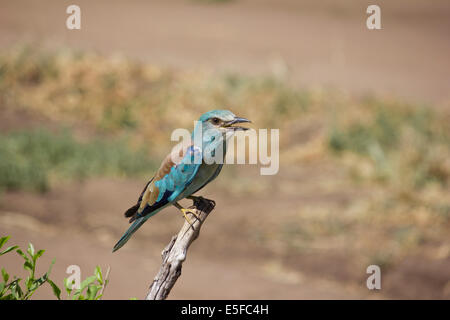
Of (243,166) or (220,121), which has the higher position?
(220,121)

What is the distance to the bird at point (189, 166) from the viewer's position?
13.5 feet

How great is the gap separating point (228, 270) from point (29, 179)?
14.1 ft

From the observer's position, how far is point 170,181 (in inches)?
167

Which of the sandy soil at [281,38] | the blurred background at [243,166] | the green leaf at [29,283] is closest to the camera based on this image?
the green leaf at [29,283]

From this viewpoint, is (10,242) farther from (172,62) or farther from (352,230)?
(172,62)

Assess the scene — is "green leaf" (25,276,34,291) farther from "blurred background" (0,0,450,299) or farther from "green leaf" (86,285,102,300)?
"blurred background" (0,0,450,299)

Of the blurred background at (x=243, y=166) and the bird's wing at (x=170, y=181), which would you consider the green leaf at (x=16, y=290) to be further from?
the blurred background at (x=243, y=166)

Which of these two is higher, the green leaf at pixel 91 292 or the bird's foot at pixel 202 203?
the bird's foot at pixel 202 203

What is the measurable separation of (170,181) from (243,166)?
976cm

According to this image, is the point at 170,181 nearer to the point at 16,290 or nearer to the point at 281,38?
the point at 16,290

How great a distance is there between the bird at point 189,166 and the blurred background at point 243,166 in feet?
11.4

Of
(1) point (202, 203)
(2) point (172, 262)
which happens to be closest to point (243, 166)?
(1) point (202, 203)

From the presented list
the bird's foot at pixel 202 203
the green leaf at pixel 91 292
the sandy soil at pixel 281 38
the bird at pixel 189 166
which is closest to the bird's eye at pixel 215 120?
the bird at pixel 189 166

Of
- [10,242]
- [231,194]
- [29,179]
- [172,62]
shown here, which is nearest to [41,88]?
[172,62]
